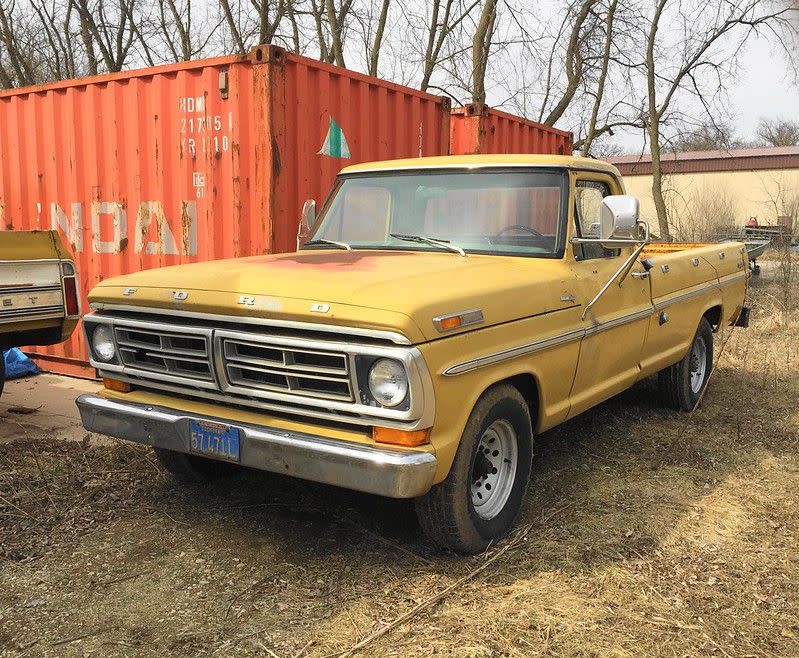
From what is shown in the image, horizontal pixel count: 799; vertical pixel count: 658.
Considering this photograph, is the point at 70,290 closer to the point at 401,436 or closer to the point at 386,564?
the point at 386,564

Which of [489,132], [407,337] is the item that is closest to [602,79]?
[489,132]

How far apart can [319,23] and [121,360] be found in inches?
729

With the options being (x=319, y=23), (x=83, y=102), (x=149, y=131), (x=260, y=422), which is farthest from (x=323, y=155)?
(x=319, y=23)

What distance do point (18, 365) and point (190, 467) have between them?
409cm

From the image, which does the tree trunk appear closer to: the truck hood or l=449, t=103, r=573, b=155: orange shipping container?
l=449, t=103, r=573, b=155: orange shipping container

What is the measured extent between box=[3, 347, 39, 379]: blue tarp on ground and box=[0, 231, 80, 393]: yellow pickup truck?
2.56 metres

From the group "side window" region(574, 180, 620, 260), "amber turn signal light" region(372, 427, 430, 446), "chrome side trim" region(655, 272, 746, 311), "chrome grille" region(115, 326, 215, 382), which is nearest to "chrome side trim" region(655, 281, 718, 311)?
"chrome side trim" region(655, 272, 746, 311)

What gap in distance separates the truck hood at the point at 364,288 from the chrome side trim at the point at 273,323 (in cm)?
2

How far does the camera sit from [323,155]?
659 centimetres

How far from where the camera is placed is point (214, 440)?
3.36 meters

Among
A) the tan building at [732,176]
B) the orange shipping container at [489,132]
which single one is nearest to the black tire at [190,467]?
the orange shipping container at [489,132]

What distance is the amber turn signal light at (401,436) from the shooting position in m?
3.03

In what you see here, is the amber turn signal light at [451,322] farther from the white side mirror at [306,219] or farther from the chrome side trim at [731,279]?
the chrome side trim at [731,279]

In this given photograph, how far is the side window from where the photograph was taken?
14.0ft
